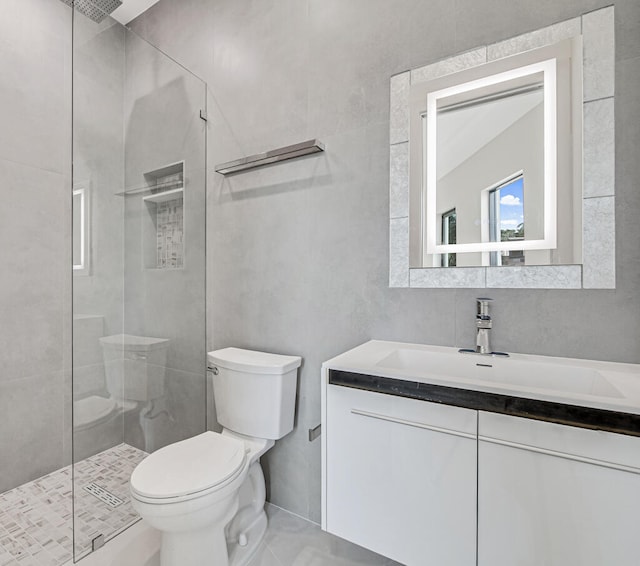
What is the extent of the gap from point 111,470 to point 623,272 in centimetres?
217

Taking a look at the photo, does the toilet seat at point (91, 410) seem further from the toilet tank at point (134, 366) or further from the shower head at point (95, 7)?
the shower head at point (95, 7)

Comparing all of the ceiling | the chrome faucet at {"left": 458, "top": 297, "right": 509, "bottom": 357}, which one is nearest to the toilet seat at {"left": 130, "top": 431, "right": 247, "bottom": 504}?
the chrome faucet at {"left": 458, "top": 297, "right": 509, "bottom": 357}

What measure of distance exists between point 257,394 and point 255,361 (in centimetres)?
14

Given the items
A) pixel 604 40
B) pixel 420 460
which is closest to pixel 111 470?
pixel 420 460

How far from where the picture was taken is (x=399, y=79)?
56.2 inches

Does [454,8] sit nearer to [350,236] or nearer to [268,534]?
[350,236]

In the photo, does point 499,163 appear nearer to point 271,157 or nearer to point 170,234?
point 271,157

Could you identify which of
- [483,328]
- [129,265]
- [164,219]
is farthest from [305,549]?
[164,219]

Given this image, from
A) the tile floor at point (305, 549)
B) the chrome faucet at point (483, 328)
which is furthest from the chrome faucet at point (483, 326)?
the tile floor at point (305, 549)

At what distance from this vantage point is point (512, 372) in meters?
1.16

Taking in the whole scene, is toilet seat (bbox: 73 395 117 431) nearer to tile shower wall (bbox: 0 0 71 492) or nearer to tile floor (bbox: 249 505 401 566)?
tile shower wall (bbox: 0 0 71 492)

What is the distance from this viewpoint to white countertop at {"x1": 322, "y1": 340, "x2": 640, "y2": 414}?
32.8 inches

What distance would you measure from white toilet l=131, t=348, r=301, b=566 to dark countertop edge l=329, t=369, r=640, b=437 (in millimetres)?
550

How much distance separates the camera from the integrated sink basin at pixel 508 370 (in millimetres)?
1046
